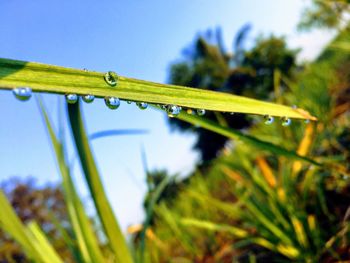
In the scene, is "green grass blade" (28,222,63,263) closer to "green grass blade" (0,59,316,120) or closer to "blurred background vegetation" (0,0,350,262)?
"blurred background vegetation" (0,0,350,262)

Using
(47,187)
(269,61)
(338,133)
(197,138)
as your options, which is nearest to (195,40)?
(269,61)

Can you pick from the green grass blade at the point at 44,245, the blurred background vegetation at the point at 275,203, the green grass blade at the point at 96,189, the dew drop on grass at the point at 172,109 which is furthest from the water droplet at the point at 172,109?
the green grass blade at the point at 44,245

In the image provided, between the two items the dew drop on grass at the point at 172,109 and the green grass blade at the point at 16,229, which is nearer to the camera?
the dew drop on grass at the point at 172,109

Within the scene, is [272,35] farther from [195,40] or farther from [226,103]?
[226,103]

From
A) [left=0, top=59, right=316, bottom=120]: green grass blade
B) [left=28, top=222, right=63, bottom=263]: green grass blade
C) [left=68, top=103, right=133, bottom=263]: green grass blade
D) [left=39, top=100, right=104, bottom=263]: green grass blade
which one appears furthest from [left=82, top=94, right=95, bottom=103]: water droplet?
[left=28, top=222, right=63, bottom=263]: green grass blade

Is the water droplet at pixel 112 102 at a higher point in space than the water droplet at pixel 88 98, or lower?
lower

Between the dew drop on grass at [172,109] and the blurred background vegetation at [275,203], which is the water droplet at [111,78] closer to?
the dew drop on grass at [172,109]
